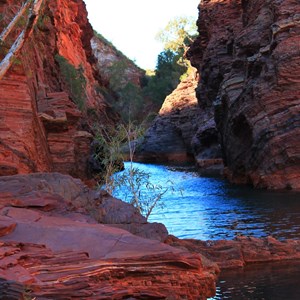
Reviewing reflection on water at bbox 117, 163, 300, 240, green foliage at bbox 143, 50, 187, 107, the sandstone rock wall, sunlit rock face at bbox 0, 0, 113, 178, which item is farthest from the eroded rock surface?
the sandstone rock wall

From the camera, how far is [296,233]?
16.4m

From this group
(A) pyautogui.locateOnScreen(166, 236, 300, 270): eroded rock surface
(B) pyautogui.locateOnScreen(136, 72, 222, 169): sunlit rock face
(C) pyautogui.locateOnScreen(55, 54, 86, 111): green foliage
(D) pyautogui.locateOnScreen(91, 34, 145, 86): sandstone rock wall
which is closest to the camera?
(A) pyautogui.locateOnScreen(166, 236, 300, 270): eroded rock surface

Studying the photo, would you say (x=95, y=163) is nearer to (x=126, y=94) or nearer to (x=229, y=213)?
(x=229, y=213)

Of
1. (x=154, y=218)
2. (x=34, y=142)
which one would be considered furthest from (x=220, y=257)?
(x=34, y=142)

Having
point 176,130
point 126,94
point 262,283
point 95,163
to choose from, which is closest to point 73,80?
point 95,163

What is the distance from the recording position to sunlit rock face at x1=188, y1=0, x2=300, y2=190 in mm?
26953

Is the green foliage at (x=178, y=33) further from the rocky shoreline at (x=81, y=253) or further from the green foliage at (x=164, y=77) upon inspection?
the rocky shoreline at (x=81, y=253)

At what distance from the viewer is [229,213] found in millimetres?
21844

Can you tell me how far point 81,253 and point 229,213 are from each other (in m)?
14.5

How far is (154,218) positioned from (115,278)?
522 inches

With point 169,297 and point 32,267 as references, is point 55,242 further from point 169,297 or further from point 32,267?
point 169,297

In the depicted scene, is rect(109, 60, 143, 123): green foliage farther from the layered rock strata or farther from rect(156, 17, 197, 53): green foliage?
the layered rock strata

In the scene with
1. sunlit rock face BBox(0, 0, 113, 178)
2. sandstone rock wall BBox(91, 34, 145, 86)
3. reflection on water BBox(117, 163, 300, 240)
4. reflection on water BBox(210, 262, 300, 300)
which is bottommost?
reflection on water BBox(210, 262, 300, 300)

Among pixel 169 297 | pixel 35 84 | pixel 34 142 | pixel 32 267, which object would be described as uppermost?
pixel 35 84
